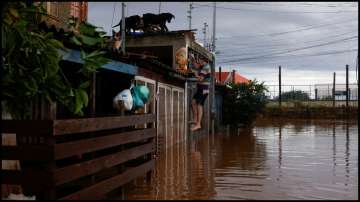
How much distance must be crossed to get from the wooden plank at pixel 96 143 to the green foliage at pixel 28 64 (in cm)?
50

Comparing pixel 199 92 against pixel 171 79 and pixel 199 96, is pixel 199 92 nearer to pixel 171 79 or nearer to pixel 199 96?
pixel 199 96

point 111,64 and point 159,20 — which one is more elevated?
point 159,20

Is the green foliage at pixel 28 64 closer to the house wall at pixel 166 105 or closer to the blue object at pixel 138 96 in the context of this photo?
the blue object at pixel 138 96

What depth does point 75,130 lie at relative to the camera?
251 inches

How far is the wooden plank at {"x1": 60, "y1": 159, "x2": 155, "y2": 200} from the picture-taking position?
6.34 meters

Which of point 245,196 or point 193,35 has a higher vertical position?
point 193,35

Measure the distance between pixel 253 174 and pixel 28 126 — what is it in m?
5.81

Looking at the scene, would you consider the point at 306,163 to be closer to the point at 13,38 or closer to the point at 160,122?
the point at 160,122

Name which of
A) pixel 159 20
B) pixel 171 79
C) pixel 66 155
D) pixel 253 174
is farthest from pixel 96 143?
pixel 159 20

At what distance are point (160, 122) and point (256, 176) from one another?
5.67 metres

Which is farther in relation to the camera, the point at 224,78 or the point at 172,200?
the point at 224,78

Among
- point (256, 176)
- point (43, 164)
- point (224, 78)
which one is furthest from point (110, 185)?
point (224, 78)

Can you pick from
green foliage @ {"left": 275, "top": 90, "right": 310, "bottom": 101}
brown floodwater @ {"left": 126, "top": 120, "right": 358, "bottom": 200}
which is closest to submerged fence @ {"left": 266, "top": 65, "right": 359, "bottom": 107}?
green foliage @ {"left": 275, "top": 90, "right": 310, "bottom": 101}

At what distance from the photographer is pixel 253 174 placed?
10547 millimetres
